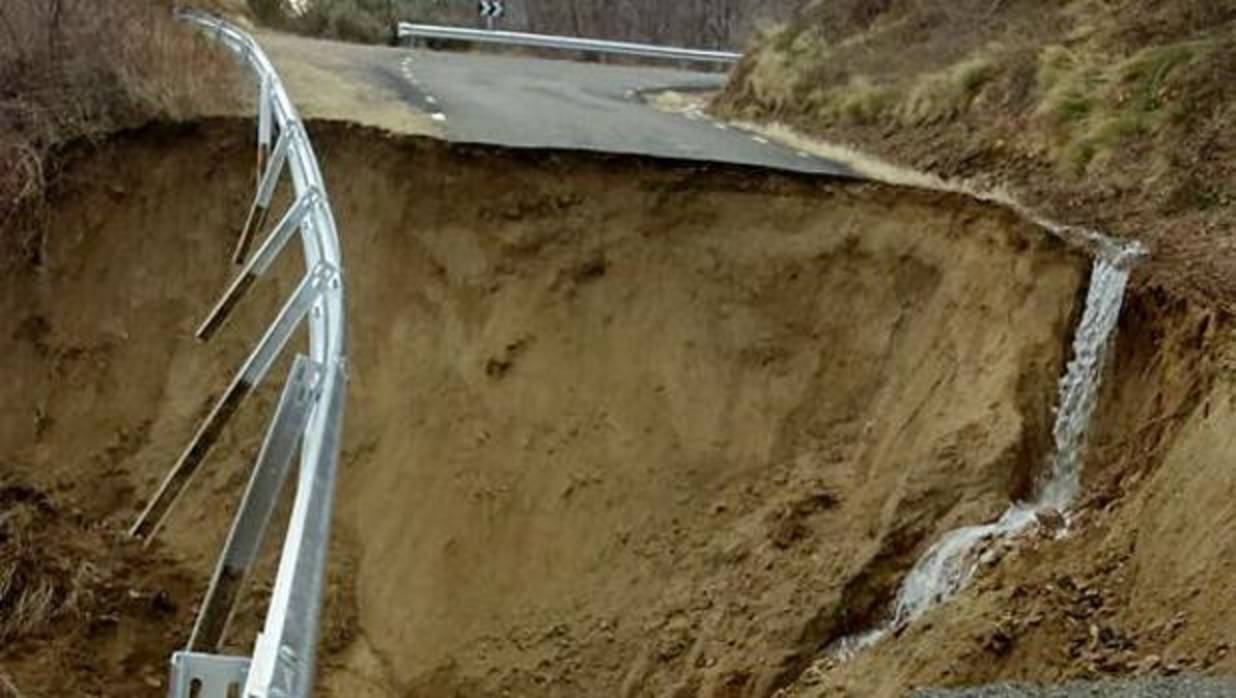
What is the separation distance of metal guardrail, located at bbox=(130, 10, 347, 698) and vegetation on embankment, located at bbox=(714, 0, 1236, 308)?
16.0ft

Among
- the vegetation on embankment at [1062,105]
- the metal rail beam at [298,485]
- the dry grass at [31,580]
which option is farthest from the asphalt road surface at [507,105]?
the metal rail beam at [298,485]

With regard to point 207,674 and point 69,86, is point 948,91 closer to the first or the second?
point 69,86

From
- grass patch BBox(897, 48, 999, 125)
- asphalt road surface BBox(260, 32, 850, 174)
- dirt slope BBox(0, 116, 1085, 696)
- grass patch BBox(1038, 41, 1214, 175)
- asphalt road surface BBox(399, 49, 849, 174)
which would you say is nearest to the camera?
dirt slope BBox(0, 116, 1085, 696)

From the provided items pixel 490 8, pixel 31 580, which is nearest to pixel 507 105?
pixel 31 580

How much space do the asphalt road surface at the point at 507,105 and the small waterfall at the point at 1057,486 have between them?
3.17 meters

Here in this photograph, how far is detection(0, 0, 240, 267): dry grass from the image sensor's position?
1247 cm

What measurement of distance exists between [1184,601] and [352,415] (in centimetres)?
674

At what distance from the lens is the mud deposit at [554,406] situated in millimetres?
9703

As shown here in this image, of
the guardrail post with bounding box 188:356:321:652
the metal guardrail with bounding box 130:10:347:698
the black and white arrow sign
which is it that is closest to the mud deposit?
the metal guardrail with bounding box 130:10:347:698

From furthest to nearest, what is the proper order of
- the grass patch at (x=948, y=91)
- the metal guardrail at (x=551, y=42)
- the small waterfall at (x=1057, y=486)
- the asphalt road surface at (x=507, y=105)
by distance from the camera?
the metal guardrail at (x=551, y=42) < the grass patch at (x=948, y=91) < the asphalt road surface at (x=507, y=105) < the small waterfall at (x=1057, y=486)

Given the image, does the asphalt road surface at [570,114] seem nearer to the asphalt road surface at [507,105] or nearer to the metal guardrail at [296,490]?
the asphalt road surface at [507,105]

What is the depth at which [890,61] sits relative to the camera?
15234 mm

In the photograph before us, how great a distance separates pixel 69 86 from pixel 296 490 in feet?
28.6

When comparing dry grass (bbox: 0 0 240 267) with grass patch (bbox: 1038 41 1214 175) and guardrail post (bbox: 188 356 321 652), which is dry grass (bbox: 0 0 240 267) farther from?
guardrail post (bbox: 188 356 321 652)
